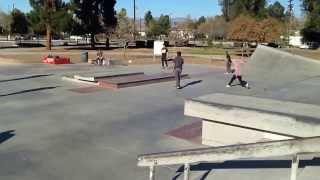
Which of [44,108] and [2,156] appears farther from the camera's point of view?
[44,108]

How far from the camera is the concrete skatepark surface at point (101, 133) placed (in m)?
8.03

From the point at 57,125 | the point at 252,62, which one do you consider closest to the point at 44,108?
the point at 57,125

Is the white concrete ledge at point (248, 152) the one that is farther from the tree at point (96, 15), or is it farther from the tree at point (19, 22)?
the tree at point (19, 22)

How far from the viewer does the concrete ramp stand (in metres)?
24.9

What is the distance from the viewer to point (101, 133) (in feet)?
36.9

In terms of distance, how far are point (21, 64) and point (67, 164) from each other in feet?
78.2

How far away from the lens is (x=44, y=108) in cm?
1443

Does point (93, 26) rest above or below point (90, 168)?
above

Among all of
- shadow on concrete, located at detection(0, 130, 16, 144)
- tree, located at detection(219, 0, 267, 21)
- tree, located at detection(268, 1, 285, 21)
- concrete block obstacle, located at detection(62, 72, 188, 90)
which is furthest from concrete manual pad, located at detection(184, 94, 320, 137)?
tree, located at detection(268, 1, 285, 21)

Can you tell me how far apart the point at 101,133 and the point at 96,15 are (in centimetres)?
4650

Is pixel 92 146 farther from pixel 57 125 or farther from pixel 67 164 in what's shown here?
pixel 57 125

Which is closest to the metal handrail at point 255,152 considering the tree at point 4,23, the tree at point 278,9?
the tree at point 4,23

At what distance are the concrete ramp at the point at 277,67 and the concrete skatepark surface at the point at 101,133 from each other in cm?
443

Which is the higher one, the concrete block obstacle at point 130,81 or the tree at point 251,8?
the tree at point 251,8
